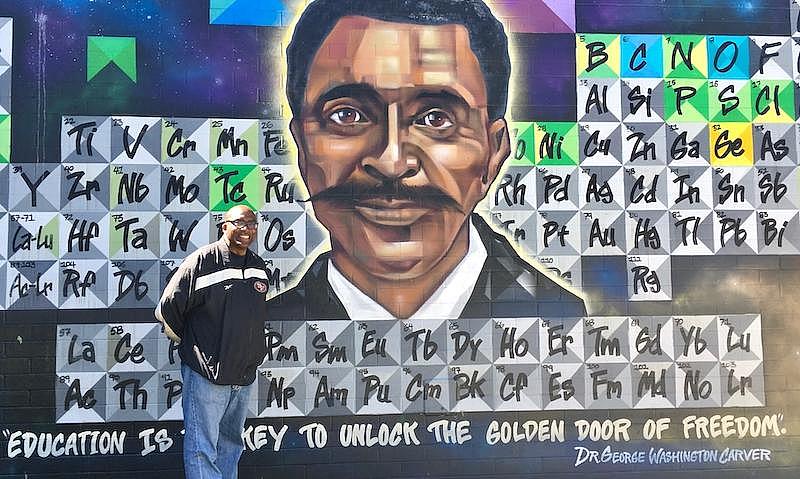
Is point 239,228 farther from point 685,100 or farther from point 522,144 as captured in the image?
point 685,100

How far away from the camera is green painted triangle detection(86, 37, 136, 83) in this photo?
6859 millimetres

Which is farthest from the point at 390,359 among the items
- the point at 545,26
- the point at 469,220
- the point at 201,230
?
the point at 545,26

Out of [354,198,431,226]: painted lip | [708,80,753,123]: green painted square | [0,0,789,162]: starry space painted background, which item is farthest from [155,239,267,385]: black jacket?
[708,80,753,123]: green painted square

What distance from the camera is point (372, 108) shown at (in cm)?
700

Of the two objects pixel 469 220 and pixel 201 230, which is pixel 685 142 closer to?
pixel 469 220

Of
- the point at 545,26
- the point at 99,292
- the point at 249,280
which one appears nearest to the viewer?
the point at 249,280

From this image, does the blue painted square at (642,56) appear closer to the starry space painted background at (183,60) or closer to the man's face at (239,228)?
the starry space painted background at (183,60)

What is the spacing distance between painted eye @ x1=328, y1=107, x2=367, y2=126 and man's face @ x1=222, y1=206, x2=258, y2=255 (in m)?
1.74

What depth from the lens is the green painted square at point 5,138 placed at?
22.1 feet

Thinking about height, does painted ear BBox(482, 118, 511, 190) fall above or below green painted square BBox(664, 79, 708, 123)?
below

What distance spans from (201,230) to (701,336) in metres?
4.12

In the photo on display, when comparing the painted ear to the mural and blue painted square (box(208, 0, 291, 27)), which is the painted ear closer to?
the mural

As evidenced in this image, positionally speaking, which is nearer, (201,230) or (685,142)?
(201,230)

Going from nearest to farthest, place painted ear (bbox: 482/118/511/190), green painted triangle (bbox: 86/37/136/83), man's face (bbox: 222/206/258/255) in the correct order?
man's face (bbox: 222/206/258/255) → green painted triangle (bbox: 86/37/136/83) → painted ear (bbox: 482/118/511/190)
